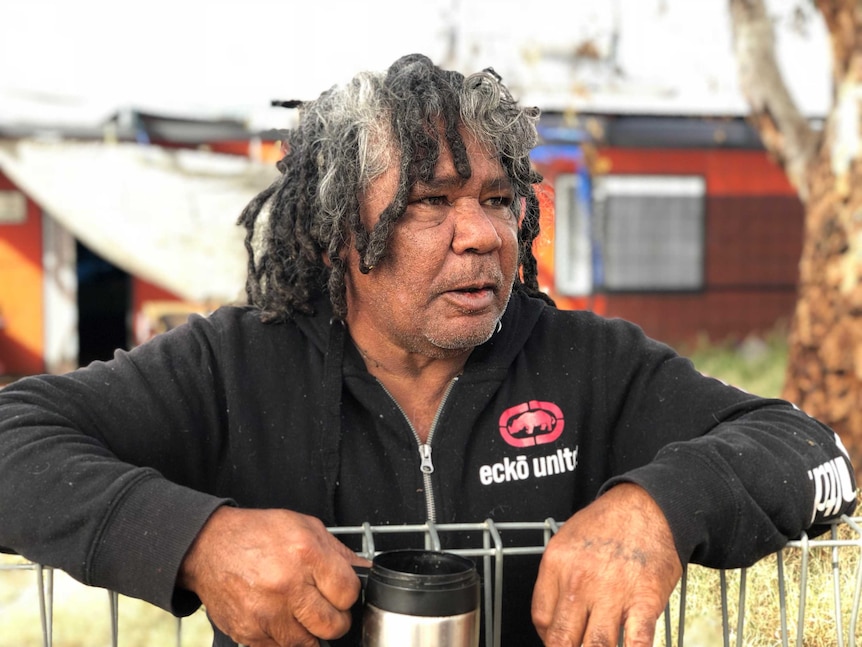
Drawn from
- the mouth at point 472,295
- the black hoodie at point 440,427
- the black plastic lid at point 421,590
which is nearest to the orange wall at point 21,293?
the black hoodie at point 440,427

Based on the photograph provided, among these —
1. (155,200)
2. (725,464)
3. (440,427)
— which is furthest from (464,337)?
(155,200)

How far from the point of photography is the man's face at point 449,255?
205 centimetres

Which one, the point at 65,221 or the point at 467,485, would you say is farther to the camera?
the point at 65,221

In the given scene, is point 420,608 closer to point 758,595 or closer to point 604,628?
point 604,628

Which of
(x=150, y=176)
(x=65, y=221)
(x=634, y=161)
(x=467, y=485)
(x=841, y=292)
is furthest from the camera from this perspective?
(x=634, y=161)

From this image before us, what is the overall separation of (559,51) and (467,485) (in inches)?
375

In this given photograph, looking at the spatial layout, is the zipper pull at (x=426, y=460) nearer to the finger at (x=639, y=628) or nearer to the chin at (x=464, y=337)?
the chin at (x=464, y=337)

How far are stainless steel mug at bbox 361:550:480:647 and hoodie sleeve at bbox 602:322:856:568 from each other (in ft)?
1.31

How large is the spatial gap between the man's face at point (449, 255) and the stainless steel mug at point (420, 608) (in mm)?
784

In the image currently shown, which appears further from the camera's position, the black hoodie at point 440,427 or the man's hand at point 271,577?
the black hoodie at point 440,427

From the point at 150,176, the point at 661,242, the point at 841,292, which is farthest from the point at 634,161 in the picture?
the point at 841,292

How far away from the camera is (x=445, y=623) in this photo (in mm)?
1342

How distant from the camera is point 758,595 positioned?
6.16 ft

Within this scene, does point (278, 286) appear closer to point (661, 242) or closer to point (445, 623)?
point (445, 623)
